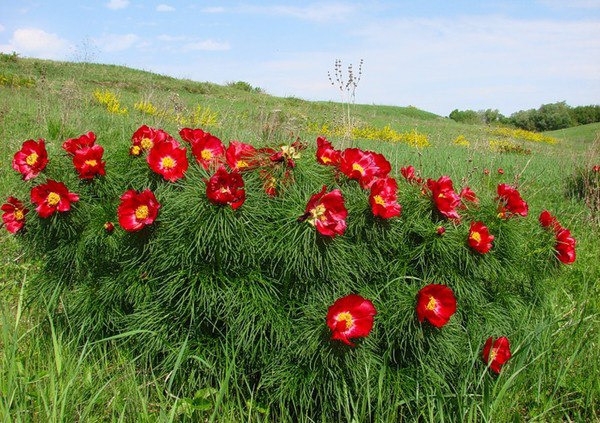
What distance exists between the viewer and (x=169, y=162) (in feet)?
7.03

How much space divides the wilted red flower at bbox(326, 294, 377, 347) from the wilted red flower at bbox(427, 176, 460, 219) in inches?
21.3

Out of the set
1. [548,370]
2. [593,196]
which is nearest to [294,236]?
[548,370]

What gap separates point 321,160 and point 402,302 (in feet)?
2.26

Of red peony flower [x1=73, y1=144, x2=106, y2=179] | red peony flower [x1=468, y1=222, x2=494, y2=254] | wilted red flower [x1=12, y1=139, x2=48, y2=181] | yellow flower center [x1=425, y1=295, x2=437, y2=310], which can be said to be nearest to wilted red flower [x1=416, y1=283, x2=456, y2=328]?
yellow flower center [x1=425, y1=295, x2=437, y2=310]

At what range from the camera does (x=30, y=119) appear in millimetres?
7535

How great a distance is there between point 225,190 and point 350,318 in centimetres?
63

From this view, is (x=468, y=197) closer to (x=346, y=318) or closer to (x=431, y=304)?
(x=431, y=304)

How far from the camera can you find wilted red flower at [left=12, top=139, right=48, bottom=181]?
233 cm

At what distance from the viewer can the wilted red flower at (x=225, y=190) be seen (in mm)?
1903

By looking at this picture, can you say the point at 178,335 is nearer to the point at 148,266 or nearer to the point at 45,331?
the point at 148,266

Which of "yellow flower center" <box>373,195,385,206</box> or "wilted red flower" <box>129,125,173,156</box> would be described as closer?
"yellow flower center" <box>373,195,385,206</box>

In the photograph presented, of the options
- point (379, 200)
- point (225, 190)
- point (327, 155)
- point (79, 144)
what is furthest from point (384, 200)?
point (79, 144)

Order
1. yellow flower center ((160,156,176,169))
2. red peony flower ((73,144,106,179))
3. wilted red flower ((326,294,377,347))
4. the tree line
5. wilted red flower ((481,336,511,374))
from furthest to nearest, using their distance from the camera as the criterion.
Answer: the tree line < red peony flower ((73,144,106,179)) < yellow flower center ((160,156,176,169)) < wilted red flower ((481,336,511,374)) < wilted red flower ((326,294,377,347))

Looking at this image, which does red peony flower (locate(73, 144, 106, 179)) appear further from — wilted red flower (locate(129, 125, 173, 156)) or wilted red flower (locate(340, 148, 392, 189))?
wilted red flower (locate(340, 148, 392, 189))
